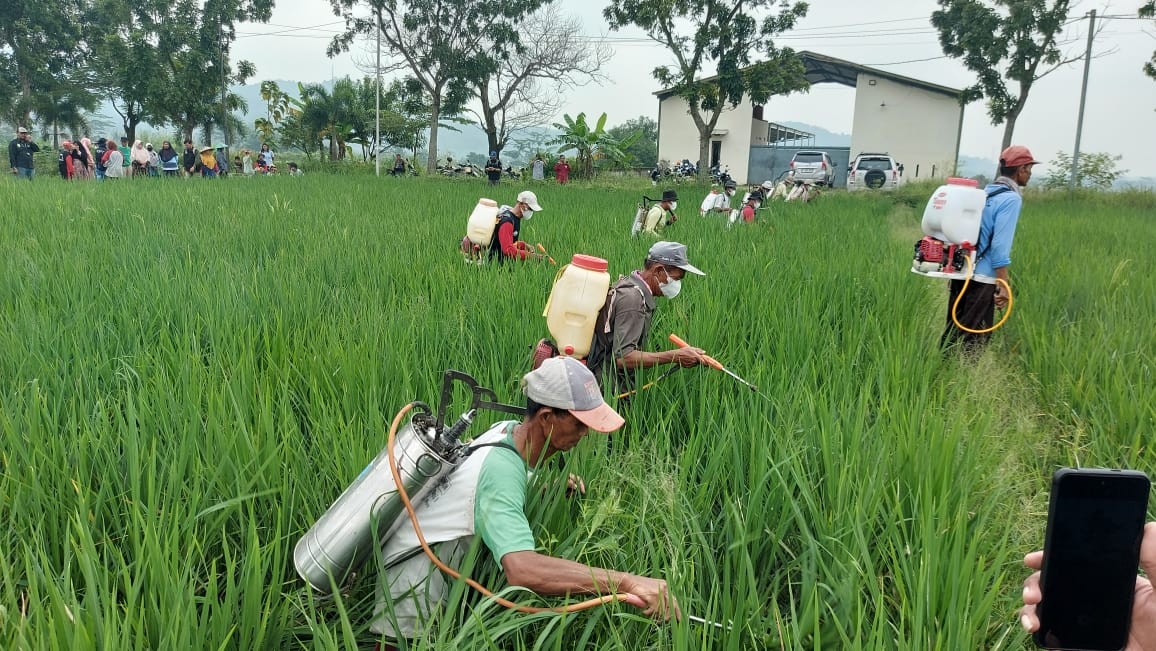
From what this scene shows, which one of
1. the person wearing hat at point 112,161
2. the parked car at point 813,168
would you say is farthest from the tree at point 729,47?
the person wearing hat at point 112,161

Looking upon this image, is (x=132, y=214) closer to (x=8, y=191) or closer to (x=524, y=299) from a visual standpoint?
(x=8, y=191)

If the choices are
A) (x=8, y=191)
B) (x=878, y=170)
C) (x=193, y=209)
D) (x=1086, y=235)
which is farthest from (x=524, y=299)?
(x=878, y=170)

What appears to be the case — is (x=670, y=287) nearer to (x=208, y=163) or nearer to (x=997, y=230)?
(x=997, y=230)

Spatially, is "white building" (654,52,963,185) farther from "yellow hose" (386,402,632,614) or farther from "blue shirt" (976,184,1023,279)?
"yellow hose" (386,402,632,614)

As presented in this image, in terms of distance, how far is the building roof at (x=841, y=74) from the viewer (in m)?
23.5

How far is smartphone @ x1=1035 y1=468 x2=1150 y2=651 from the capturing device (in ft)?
2.91

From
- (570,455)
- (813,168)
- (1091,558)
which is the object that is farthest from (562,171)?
(1091,558)

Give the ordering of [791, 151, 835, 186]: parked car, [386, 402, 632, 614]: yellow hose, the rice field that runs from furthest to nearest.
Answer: [791, 151, 835, 186]: parked car
the rice field
[386, 402, 632, 614]: yellow hose

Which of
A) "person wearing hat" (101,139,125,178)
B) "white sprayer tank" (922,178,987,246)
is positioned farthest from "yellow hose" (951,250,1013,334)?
"person wearing hat" (101,139,125,178)

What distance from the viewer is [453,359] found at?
9.90ft

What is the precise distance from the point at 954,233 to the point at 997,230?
8.3 inches

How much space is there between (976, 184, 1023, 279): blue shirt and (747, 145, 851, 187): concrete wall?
22.0 metres

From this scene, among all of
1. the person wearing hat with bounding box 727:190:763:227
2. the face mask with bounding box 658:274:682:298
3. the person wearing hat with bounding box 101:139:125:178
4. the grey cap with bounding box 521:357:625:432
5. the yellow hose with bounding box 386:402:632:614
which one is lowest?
the yellow hose with bounding box 386:402:632:614

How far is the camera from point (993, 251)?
12.2 feet
